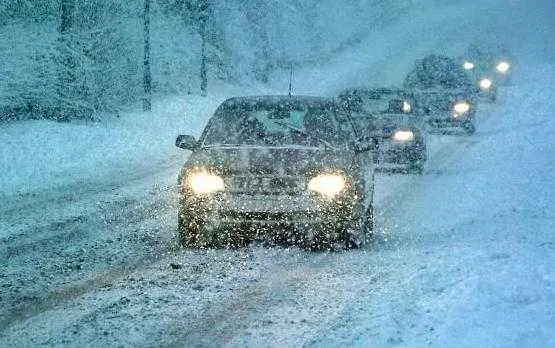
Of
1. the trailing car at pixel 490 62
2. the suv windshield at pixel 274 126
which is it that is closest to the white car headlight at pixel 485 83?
the trailing car at pixel 490 62

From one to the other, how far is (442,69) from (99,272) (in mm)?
18406

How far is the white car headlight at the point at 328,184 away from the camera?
743 cm

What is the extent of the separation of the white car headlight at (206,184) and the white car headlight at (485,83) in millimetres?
26419

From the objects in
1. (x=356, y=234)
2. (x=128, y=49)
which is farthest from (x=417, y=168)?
(x=128, y=49)

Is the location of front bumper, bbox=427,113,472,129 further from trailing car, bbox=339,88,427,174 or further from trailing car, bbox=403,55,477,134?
trailing car, bbox=339,88,427,174

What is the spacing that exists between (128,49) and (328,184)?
1894 centimetres

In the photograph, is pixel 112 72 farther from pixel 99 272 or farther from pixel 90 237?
pixel 99 272

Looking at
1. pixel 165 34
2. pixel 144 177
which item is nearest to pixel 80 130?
pixel 144 177

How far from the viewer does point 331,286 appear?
629cm

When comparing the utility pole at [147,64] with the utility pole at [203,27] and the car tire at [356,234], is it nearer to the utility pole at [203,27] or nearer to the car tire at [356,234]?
the utility pole at [203,27]

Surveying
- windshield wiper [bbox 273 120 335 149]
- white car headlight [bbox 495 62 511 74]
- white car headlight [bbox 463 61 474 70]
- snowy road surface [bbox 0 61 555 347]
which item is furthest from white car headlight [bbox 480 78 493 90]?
windshield wiper [bbox 273 120 335 149]

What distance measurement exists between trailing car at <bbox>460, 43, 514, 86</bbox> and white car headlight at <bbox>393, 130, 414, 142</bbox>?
1858 centimetres

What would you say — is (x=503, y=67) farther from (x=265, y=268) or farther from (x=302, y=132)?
(x=265, y=268)

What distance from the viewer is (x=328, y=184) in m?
7.49
